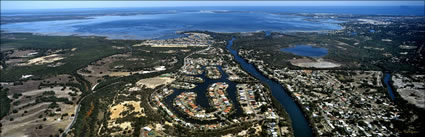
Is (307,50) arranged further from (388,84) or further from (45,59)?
(45,59)

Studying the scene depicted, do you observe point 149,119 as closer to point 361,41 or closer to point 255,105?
point 255,105

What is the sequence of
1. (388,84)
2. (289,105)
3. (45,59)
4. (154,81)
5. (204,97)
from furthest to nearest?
(45,59) → (154,81) → (388,84) → (204,97) → (289,105)

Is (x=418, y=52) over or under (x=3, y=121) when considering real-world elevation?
over

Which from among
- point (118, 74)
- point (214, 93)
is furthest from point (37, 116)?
point (214, 93)

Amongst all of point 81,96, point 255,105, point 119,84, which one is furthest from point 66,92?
point 255,105

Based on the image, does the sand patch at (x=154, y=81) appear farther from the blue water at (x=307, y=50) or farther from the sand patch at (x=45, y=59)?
the blue water at (x=307, y=50)

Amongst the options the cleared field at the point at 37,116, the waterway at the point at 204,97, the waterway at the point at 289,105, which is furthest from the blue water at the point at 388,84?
the cleared field at the point at 37,116
